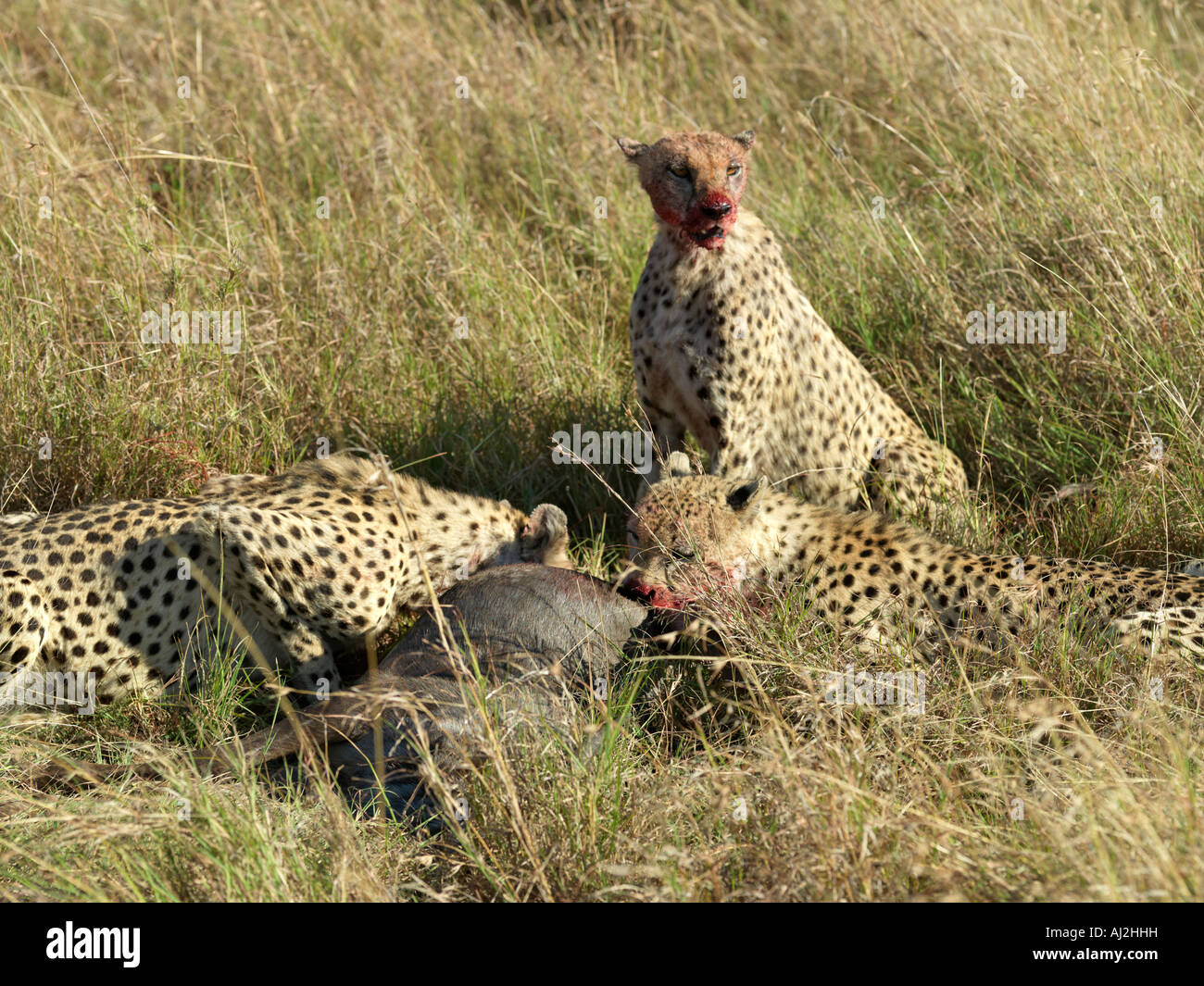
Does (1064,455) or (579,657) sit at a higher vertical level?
(1064,455)

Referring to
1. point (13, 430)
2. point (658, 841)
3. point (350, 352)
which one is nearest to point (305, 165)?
point (350, 352)

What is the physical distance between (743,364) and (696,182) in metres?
0.68

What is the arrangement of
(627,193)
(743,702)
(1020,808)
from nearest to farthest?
(1020,808)
(743,702)
(627,193)

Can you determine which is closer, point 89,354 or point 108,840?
point 108,840

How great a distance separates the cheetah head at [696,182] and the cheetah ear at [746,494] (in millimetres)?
1074

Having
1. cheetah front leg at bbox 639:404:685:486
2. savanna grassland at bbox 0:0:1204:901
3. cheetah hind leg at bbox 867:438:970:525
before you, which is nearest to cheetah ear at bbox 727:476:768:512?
savanna grassland at bbox 0:0:1204:901

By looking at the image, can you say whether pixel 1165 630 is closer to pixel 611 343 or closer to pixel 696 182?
pixel 696 182

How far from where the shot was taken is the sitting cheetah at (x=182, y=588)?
4.21m

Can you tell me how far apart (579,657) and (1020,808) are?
1.50 meters

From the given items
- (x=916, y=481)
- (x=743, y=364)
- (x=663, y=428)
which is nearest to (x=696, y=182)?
(x=743, y=364)

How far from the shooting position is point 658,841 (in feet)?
10.1

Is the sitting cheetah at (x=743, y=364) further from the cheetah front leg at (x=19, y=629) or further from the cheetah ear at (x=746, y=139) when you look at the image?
the cheetah front leg at (x=19, y=629)

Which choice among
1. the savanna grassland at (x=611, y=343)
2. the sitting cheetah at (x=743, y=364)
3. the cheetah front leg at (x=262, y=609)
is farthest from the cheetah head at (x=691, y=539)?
the cheetah front leg at (x=262, y=609)

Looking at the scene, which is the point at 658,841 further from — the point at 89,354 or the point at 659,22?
the point at 659,22
